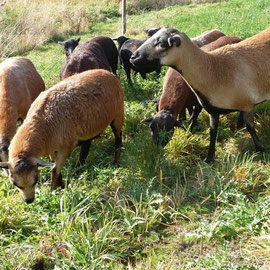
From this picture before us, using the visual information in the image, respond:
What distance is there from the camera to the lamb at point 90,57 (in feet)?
24.1

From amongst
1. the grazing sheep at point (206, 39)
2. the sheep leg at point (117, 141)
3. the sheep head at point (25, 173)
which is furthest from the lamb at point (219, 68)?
the grazing sheep at point (206, 39)

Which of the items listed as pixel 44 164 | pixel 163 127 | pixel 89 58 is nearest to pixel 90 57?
pixel 89 58

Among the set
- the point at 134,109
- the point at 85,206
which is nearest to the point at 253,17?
the point at 134,109

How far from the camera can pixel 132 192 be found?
4992 millimetres

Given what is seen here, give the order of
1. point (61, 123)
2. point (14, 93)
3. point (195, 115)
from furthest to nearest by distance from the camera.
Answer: point (195, 115) → point (14, 93) → point (61, 123)

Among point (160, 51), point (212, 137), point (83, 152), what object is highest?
point (160, 51)

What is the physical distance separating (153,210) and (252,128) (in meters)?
2.08

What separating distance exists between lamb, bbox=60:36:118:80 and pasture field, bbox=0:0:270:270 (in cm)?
159

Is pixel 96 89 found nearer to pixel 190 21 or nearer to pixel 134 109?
pixel 134 109

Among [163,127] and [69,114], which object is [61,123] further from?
[163,127]

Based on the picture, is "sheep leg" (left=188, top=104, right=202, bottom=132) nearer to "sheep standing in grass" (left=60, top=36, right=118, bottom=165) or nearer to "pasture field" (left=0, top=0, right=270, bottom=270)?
"pasture field" (left=0, top=0, right=270, bottom=270)

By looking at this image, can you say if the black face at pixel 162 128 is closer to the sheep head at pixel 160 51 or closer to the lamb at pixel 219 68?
the lamb at pixel 219 68

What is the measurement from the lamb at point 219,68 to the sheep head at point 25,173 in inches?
77.3

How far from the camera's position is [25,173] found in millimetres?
4488
